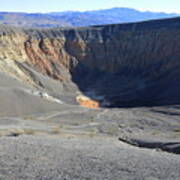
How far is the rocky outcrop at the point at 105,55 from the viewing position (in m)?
63.0

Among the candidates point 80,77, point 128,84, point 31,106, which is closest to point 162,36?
point 128,84

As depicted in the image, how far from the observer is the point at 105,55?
244 ft

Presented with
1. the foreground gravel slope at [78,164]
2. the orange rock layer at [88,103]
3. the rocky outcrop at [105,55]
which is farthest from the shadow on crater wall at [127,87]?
the foreground gravel slope at [78,164]

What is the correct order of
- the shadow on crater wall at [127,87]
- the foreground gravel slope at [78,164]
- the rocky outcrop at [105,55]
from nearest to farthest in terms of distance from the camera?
1. the foreground gravel slope at [78,164]
2. the shadow on crater wall at [127,87]
3. the rocky outcrop at [105,55]

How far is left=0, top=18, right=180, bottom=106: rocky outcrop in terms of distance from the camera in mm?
63000

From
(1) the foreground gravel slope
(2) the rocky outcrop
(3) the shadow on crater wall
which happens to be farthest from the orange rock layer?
(1) the foreground gravel slope

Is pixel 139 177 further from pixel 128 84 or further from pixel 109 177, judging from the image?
pixel 128 84

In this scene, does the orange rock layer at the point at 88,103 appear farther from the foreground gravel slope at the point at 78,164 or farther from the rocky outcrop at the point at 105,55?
the foreground gravel slope at the point at 78,164

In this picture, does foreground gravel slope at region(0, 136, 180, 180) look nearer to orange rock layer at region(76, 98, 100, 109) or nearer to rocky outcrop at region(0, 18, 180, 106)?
orange rock layer at region(76, 98, 100, 109)

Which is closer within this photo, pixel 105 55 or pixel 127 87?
pixel 127 87

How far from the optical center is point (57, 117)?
3731 cm

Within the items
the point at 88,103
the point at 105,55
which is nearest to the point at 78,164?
the point at 88,103

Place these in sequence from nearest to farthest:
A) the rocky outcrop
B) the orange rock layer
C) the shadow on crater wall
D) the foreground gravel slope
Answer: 1. the foreground gravel slope
2. the shadow on crater wall
3. the orange rock layer
4. the rocky outcrop

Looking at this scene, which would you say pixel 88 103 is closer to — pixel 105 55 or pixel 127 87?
pixel 127 87
